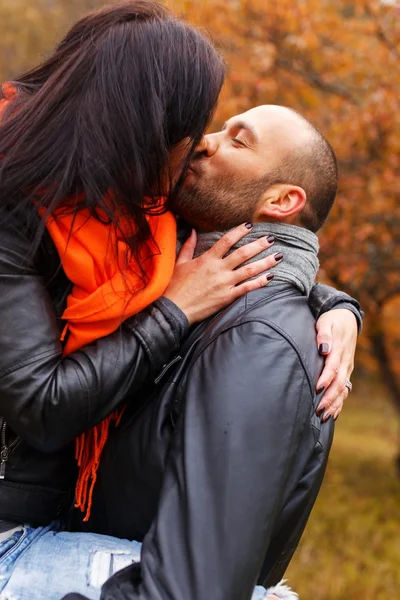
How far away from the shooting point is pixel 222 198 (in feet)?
7.62

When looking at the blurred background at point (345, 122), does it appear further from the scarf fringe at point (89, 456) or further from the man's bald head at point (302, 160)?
the scarf fringe at point (89, 456)

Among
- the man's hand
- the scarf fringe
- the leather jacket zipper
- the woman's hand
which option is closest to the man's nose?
the woman's hand

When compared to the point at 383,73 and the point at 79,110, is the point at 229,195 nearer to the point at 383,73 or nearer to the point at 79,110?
the point at 79,110

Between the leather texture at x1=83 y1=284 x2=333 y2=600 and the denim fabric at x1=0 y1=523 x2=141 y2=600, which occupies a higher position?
the leather texture at x1=83 y1=284 x2=333 y2=600

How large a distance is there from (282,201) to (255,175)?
0.36 feet

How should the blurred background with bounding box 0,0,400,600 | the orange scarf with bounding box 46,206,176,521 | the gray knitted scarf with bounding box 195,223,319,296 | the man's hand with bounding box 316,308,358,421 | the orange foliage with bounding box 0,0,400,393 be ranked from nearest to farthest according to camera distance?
the orange scarf with bounding box 46,206,176,521 < the man's hand with bounding box 316,308,358,421 < the gray knitted scarf with bounding box 195,223,319,296 < the blurred background with bounding box 0,0,400,600 < the orange foliage with bounding box 0,0,400,393

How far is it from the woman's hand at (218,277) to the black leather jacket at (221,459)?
0.04 m

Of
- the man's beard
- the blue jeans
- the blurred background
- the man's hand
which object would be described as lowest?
the blurred background

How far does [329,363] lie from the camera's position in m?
2.12

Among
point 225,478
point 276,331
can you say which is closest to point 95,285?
point 276,331

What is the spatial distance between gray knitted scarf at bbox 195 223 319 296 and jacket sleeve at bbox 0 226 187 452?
0.43 metres

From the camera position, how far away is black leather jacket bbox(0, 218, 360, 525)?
1.87m

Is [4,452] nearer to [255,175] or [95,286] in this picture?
[95,286]

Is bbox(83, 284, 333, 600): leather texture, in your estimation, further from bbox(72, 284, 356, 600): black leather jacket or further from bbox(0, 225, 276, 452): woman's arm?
bbox(0, 225, 276, 452): woman's arm
